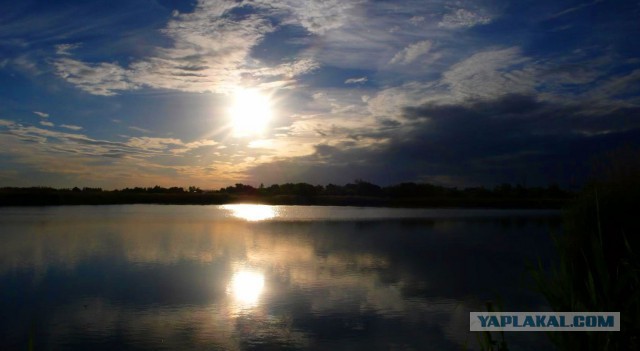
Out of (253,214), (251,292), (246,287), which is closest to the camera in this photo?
(251,292)

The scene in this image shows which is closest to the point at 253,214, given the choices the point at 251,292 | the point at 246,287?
the point at 246,287

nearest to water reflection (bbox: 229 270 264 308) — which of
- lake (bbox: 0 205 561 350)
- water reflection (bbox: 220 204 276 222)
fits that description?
lake (bbox: 0 205 561 350)

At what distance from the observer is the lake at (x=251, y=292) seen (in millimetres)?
8250

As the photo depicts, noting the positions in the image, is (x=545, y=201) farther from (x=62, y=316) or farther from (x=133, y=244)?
(x=62, y=316)

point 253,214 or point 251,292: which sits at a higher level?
point 253,214

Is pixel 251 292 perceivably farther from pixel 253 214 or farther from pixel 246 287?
pixel 253 214

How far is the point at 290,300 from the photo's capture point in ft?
35.7

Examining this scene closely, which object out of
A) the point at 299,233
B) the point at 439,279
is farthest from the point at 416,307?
the point at 299,233

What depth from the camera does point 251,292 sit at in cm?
1167

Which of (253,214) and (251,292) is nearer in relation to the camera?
(251,292)

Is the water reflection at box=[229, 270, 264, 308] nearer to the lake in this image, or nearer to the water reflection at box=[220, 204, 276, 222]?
the lake

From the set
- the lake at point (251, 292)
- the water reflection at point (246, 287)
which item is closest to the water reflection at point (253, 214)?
the lake at point (251, 292)

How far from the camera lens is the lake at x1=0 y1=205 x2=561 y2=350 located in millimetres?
8250

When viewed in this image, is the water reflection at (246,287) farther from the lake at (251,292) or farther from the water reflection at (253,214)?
the water reflection at (253,214)
